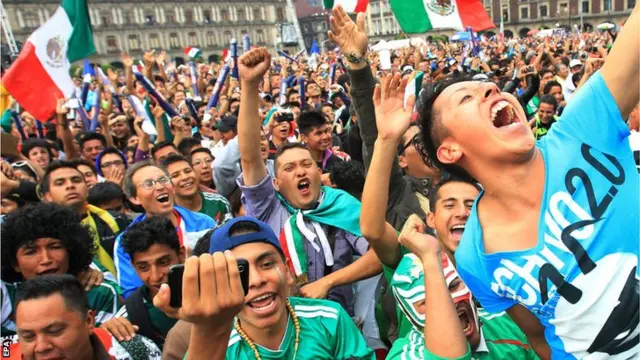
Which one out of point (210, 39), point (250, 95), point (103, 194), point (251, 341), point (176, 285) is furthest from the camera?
point (210, 39)

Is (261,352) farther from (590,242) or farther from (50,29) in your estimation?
(50,29)

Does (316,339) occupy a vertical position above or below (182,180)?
below

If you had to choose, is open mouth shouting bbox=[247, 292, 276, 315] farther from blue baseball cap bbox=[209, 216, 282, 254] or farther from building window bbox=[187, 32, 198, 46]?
building window bbox=[187, 32, 198, 46]

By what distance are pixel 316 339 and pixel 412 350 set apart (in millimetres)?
352

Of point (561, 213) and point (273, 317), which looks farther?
point (273, 317)

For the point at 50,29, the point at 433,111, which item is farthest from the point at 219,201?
the point at 50,29

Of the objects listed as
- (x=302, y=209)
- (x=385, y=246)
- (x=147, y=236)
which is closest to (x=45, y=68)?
(x=147, y=236)

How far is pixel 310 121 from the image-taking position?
4395 millimetres

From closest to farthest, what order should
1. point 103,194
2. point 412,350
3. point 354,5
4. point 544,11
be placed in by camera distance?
1. point 412,350
2. point 103,194
3. point 354,5
4. point 544,11

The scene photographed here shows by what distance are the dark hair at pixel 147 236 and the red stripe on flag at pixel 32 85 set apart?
16.4ft

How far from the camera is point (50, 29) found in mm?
7086

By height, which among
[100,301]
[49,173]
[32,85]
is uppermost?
[32,85]

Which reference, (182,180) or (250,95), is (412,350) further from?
(182,180)

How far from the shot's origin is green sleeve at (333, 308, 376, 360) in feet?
6.08
